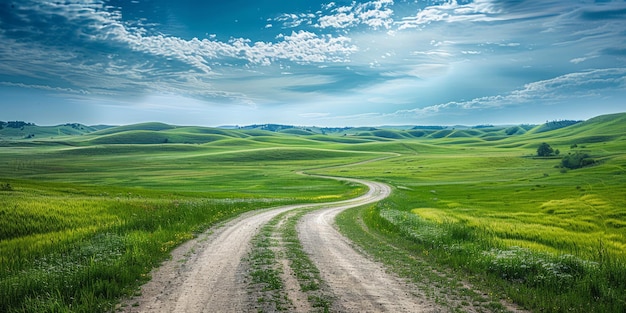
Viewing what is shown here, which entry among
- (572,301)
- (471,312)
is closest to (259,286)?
(471,312)

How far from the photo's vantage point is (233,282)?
13375 millimetres

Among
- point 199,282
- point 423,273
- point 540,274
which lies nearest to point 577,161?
point 540,274

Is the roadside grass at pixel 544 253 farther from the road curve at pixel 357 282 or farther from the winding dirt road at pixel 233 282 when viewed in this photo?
the winding dirt road at pixel 233 282

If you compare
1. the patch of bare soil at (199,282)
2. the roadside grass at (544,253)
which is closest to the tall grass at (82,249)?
the patch of bare soil at (199,282)

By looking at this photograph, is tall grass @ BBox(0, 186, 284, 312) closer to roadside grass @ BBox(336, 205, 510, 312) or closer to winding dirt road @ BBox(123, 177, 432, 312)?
winding dirt road @ BBox(123, 177, 432, 312)

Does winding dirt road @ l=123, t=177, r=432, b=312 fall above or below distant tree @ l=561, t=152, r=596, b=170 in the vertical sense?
above

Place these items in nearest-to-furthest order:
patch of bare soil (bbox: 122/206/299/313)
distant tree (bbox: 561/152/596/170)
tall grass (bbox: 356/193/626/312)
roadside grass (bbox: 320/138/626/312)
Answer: patch of bare soil (bbox: 122/206/299/313) → tall grass (bbox: 356/193/626/312) → roadside grass (bbox: 320/138/626/312) → distant tree (bbox: 561/152/596/170)

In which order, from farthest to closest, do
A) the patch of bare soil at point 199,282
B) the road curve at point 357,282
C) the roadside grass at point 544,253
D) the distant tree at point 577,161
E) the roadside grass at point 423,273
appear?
the distant tree at point 577,161 → the roadside grass at point 544,253 → the roadside grass at point 423,273 → the road curve at point 357,282 → the patch of bare soil at point 199,282

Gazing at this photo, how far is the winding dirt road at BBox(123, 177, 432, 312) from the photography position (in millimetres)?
11078

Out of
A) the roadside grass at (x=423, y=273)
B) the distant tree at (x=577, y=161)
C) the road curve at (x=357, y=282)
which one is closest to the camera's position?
the road curve at (x=357, y=282)

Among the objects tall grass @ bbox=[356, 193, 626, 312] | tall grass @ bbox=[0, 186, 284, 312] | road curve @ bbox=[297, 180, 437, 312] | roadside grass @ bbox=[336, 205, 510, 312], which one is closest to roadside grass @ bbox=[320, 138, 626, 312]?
tall grass @ bbox=[356, 193, 626, 312]

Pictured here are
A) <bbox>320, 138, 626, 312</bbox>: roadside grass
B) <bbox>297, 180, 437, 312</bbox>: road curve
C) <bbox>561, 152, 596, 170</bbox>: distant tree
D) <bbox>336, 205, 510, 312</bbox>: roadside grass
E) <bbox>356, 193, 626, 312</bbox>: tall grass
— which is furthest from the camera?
<bbox>561, 152, 596, 170</bbox>: distant tree

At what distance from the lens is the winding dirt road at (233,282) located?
436 inches

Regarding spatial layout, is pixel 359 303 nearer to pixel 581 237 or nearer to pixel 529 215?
pixel 581 237
